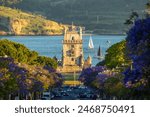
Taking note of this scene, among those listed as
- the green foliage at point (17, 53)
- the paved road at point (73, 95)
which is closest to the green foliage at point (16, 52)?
the green foliage at point (17, 53)

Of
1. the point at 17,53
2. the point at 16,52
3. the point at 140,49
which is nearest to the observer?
the point at 140,49

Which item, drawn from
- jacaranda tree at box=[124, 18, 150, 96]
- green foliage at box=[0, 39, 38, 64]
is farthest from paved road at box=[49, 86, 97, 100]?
jacaranda tree at box=[124, 18, 150, 96]

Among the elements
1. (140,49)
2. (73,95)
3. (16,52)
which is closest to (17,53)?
(16,52)

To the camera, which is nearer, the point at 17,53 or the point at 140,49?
the point at 140,49

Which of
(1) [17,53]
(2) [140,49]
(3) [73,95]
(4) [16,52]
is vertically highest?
(2) [140,49]

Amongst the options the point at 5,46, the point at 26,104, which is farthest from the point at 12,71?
the point at 5,46

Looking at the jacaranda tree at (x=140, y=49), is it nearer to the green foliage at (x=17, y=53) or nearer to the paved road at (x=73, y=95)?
the paved road at (x=73, y=95)

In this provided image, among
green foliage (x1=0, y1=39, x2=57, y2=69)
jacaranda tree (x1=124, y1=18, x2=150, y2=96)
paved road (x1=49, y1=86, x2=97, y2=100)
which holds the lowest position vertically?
paved road (x1=49, y1=86, x2=97, y2=100)

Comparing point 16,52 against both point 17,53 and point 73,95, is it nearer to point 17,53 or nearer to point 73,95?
point 17,53

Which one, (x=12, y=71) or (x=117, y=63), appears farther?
(x=117, y=63)

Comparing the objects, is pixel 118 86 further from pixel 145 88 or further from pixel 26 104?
pixel 26 104

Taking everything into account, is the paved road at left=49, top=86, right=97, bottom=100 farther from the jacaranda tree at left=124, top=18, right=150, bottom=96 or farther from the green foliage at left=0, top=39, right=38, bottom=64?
the jacaranda tree at left=124, top=18, right=150, bottom=96
